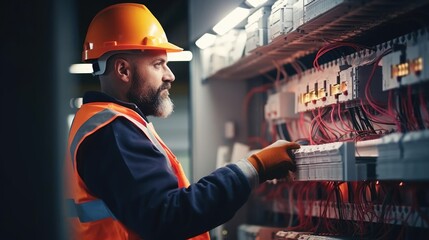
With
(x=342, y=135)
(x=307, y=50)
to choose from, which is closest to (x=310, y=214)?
(x=342, y=135)

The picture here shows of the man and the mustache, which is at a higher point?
the mustache

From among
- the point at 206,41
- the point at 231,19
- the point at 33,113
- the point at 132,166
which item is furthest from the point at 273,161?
the point at 206,41

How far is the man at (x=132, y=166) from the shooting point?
207 cm

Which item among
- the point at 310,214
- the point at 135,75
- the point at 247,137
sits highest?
the point at 135,75

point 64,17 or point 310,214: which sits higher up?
point 64,17

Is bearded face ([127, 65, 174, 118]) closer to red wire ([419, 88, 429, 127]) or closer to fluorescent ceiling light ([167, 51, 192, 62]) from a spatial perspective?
fluorescent ceiling light ([167, 51, 192, 62])

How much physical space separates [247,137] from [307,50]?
984 mm

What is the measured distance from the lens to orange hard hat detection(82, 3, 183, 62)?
8.26 ft

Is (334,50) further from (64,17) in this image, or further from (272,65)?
(64,17)

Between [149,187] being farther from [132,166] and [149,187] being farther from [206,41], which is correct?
[206,41]

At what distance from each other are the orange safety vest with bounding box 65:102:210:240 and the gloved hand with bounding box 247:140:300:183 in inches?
11.6

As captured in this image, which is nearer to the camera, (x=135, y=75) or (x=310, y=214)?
(x=135, y=75)

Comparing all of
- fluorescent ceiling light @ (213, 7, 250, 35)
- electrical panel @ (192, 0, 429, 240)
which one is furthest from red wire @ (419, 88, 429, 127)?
fluorescent ceiling light @ (213, 7, 250, 35)

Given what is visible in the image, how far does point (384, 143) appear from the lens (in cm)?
190
